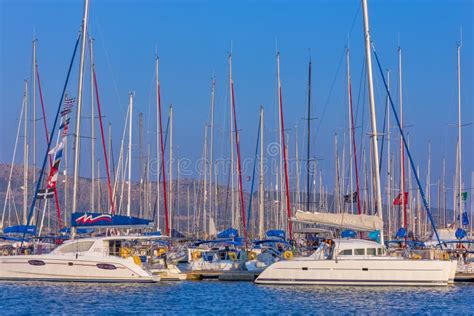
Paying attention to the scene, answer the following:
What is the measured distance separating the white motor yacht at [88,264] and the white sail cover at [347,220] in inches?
279

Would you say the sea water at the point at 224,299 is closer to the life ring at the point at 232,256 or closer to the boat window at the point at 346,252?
the boat window at the point at 346,252

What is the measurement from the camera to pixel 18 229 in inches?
1983

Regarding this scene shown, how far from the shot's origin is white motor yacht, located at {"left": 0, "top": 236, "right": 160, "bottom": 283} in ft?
133

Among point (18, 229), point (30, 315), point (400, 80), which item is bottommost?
point (30, 315)

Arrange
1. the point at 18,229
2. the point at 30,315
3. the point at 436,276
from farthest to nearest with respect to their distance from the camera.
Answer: the point at 18,229 → the point at 436,276 → the point at 30,315

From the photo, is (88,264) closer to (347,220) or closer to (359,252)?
(347,220)

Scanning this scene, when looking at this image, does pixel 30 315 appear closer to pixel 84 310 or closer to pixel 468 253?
pixel 84 310

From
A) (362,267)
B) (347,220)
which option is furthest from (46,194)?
(362,267)

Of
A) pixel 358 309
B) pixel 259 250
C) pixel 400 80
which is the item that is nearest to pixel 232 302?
pixel 358 309

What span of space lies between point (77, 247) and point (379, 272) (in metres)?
12.5

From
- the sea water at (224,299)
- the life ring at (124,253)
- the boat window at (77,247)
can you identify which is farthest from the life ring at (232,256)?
the boat window at (77,247)

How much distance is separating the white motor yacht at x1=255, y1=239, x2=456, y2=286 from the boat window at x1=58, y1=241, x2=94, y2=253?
8.75m

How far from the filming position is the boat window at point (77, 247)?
→ 4062 cm

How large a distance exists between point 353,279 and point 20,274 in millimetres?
14067
